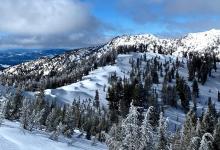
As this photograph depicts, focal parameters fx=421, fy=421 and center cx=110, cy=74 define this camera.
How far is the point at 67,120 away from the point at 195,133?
Answer: 35593mm

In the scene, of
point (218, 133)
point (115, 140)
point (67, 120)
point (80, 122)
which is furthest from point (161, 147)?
point (80, 122)

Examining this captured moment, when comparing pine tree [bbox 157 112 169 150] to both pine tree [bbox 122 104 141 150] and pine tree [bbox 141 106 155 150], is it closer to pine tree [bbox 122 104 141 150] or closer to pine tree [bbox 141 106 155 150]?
pine tree [bbox 141 106 155 150]

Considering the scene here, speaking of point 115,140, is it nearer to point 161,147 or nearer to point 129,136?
point 129,136

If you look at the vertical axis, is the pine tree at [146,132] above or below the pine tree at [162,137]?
above

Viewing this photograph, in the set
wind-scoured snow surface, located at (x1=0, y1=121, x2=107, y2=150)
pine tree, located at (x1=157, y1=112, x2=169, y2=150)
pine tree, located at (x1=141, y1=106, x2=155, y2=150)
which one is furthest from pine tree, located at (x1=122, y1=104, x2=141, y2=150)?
wind-scoured snow surface, located at (x1=0, y1=121, x2=107, y2=150)

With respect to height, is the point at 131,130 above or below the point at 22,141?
above

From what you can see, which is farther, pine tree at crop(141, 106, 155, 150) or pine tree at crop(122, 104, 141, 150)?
pine tree at crop(141, 106, 155, 150)

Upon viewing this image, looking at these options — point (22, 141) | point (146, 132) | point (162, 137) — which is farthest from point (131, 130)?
point (22, 141)

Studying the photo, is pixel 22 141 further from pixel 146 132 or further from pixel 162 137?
pixel 146 132

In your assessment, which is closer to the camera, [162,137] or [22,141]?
[162,137]

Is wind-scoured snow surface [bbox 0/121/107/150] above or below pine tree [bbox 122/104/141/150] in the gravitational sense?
below

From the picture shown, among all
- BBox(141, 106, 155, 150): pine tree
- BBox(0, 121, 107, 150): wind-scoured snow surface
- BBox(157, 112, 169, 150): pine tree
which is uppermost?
BBox(141, 106, 155, 150): pine tree

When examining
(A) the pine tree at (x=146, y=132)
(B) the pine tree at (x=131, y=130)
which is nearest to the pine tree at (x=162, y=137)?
(A) the pine tree at (x=146, y=132)

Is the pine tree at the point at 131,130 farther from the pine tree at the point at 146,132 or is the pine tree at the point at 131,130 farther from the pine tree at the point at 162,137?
the pine tree at the point at 162,137
